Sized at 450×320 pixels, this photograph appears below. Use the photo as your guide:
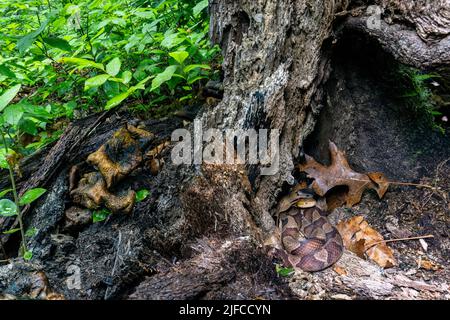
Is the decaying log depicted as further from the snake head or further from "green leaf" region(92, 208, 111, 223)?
the snake head

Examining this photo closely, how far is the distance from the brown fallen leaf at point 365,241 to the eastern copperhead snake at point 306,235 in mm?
67

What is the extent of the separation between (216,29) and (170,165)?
3.59ft

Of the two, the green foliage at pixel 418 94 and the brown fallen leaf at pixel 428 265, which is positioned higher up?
the green foliage at pixel 418 94

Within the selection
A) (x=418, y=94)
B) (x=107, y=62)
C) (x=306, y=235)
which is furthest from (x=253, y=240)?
(x=107, y=62)

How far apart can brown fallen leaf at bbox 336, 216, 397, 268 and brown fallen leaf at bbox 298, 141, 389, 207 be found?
0.65 feet

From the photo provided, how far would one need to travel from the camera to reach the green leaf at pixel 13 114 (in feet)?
6.53

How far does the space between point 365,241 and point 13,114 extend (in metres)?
2.34

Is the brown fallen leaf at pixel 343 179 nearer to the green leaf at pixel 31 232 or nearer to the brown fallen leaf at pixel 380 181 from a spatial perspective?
the brown fallen leaf at pixel 380 181

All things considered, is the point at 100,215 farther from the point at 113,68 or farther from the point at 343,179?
the point at 343,179

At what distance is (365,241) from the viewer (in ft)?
8.49

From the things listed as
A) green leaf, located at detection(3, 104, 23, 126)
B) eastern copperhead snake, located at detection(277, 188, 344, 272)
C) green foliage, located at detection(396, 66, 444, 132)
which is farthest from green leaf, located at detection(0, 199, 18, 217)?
green foliage, located at detection(396, 66, 444, 132)

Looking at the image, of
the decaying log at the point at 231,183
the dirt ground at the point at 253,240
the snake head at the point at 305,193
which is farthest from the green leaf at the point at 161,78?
the snake head at the point at 305,193

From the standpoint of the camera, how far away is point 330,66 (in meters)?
2.79

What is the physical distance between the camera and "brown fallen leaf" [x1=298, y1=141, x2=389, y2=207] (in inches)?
112
